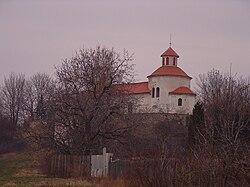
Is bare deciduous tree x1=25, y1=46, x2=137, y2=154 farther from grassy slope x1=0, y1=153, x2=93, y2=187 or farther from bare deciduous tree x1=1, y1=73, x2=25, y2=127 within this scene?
bare deciduous tree x1=1, y1=73, x2=25, y2=127

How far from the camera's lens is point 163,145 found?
16.0 meters

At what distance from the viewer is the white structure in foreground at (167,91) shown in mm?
72625

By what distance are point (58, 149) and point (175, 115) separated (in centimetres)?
3419

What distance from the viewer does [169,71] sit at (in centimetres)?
7538

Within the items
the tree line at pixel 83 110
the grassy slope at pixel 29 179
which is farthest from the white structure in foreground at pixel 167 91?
the tree line at pixel 83 110

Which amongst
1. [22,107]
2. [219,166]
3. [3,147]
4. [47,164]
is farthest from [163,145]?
[22,107]

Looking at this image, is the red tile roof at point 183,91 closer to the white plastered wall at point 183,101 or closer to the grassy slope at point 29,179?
the white plastered wall at point 183,101

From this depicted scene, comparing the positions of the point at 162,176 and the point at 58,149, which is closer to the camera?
the point at 162,176

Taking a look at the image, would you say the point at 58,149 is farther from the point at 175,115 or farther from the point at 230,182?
the point at 175,115

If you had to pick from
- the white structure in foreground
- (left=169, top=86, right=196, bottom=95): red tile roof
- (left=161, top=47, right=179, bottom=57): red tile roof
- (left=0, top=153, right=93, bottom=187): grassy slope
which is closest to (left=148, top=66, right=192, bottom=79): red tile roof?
the white structure in foreground

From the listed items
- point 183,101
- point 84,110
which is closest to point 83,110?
point 84,110

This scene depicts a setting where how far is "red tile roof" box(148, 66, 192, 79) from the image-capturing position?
75.0 metres

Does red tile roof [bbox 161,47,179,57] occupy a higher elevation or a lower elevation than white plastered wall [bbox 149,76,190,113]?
higher

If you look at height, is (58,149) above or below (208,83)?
below
